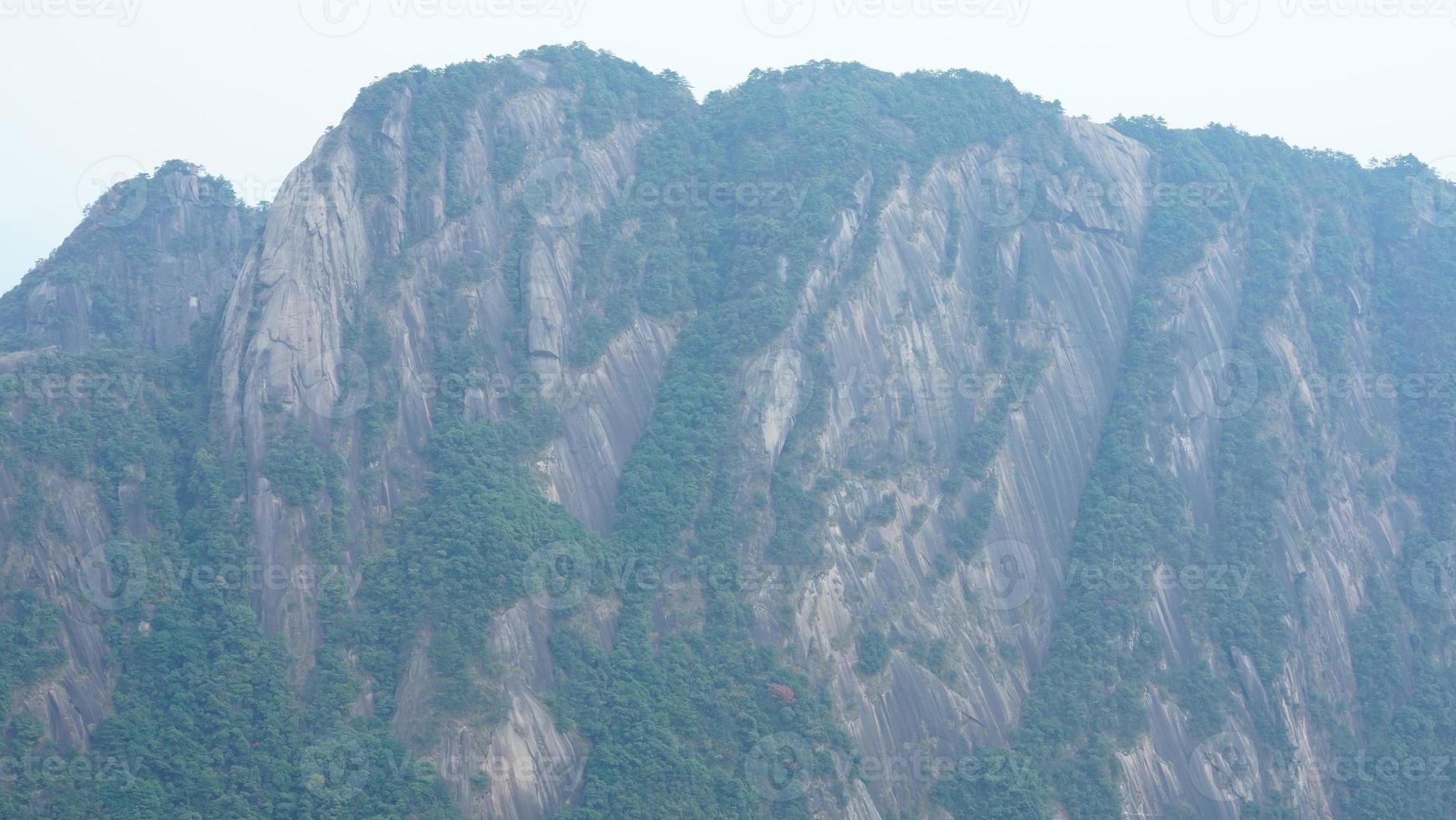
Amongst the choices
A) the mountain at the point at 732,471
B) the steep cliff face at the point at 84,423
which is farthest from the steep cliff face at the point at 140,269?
the mountain at the point at 732,471

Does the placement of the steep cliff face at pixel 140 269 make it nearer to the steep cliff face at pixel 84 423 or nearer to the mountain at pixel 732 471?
the steep cliff face at pixel 84 423

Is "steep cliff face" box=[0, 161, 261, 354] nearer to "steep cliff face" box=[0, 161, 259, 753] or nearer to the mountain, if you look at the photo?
"steep cliff face" box=[0, 161, 259, 753]

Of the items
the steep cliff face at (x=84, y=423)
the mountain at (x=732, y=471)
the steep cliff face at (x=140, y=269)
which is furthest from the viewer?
the steep cliff face at (x=140, y=269)

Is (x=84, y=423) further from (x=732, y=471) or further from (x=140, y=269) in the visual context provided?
(x=732, y=471)

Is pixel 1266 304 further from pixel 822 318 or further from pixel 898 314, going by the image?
pixel 822 318

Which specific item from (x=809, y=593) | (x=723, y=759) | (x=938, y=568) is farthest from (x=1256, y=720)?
(x=723, y=759)

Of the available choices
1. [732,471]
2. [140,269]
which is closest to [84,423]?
[140,269]

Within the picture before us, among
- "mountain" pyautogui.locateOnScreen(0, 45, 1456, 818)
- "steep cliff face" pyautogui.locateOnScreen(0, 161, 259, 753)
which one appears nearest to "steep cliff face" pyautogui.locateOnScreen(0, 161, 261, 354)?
"steep cliff face" pyautogui.locateOnScreen(0, 161, 259, 753)

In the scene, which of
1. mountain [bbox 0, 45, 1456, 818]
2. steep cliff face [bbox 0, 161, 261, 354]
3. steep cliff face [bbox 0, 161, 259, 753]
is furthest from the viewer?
steep cliff face [bbox 0, 161, 261, 354]

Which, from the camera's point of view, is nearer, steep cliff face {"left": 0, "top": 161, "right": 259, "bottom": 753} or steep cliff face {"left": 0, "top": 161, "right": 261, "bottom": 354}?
steep cliff face {"left": 0, "top": 161, "right": 259, "bottom": 753}

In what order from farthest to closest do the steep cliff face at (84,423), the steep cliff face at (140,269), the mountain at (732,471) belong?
the steep cliff face at (140,269), the mountain at (732,471), the steep cliff face at (84,423)
